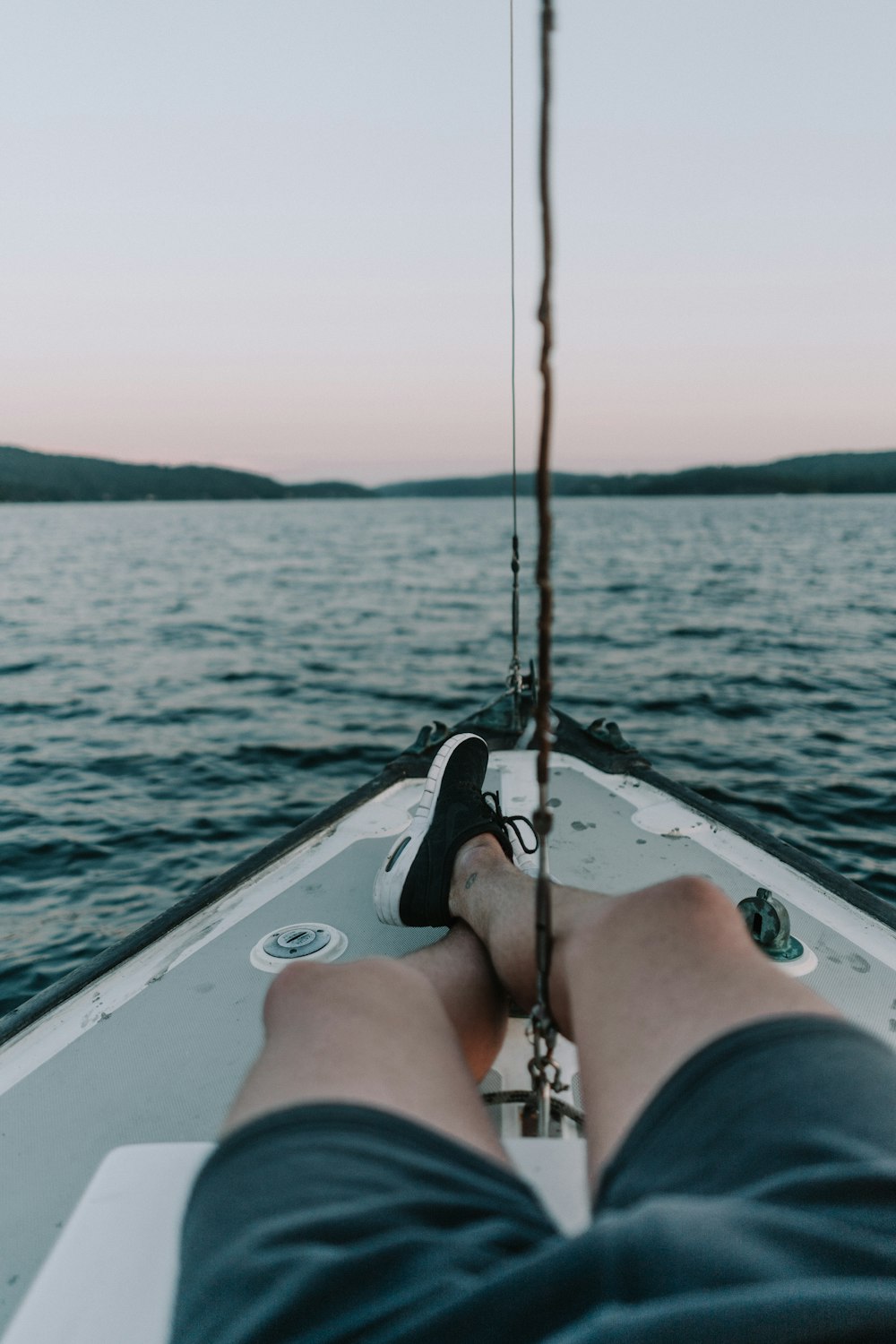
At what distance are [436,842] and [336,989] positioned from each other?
3.42 feet

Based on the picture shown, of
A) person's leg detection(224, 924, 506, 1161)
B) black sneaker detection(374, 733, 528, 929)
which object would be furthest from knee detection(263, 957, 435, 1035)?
black sneaker detection(374, 733, 528, 929)

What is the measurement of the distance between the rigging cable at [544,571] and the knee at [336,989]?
209 mm

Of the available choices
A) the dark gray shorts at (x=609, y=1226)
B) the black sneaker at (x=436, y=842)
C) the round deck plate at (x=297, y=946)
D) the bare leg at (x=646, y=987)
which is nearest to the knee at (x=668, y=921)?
the bare leg at (x=646, y=987)

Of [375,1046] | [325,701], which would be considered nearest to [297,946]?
[375,1046]

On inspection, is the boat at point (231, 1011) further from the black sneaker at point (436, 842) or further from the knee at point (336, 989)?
the knee at point (336, 989)

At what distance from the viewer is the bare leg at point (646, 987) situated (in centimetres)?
97

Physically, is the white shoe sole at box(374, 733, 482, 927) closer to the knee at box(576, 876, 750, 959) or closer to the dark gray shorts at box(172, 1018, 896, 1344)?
the knee at box(576, 876, 750, 959)

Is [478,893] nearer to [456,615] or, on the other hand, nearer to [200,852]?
[200,852]

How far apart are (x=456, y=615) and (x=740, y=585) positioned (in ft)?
30.1

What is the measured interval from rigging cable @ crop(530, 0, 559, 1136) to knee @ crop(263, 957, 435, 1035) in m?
0.21

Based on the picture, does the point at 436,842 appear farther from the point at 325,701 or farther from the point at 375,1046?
the point at 325,701

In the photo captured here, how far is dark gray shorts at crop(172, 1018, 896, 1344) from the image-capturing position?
26.7 inches

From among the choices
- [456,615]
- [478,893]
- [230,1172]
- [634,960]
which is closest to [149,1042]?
[478,893]

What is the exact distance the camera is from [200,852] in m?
5.92
